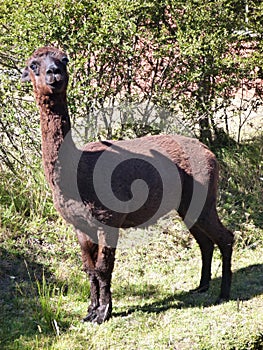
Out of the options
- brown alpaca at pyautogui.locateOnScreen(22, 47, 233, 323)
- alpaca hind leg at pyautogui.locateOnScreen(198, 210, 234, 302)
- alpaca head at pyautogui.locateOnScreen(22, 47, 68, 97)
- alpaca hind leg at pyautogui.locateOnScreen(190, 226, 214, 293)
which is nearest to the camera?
alpaca head at pyautogui.locateOnScreen(22, 47, 68, 97)

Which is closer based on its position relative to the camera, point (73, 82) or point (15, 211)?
point (15, 211)

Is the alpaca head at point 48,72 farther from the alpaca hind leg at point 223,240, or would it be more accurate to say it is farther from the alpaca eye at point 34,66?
the alpaca hind leg at point 223,240

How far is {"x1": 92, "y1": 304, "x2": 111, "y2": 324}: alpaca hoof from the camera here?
14.8ft

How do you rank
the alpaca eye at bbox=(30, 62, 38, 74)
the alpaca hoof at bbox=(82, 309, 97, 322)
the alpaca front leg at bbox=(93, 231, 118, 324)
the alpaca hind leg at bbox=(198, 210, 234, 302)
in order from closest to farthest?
the alpaca eye at bbox=(30, 62, 38, 74) < the alpaca front leg at bbox=(93, 231, 118, 324) < the alpaca hoof at bbox=(82, 309, 97, 322) < the alpaca hind leg at bbox=(198, 210, 234, 302)

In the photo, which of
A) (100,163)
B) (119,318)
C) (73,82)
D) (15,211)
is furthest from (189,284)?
(73,82)

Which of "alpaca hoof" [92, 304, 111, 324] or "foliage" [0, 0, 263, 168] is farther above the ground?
"foliage" [0, 0, 263, 168]

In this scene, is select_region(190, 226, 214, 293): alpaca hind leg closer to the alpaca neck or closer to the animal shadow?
the animal shadow

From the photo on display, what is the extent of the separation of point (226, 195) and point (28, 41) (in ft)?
10.4

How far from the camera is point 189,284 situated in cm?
539

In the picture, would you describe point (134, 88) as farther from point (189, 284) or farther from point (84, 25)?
point (189, 284)

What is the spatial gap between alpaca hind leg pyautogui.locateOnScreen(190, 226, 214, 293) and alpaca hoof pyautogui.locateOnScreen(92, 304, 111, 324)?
1032 mm

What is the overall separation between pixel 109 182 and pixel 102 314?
3.61 ft

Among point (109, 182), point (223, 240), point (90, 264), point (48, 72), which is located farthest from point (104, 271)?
point (48, 72)

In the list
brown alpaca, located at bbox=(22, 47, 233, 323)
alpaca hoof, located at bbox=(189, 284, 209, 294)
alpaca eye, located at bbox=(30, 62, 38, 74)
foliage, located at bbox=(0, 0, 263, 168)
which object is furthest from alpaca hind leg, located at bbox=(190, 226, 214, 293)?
foliage, located at bbox=(0, 0, 263, 168)
